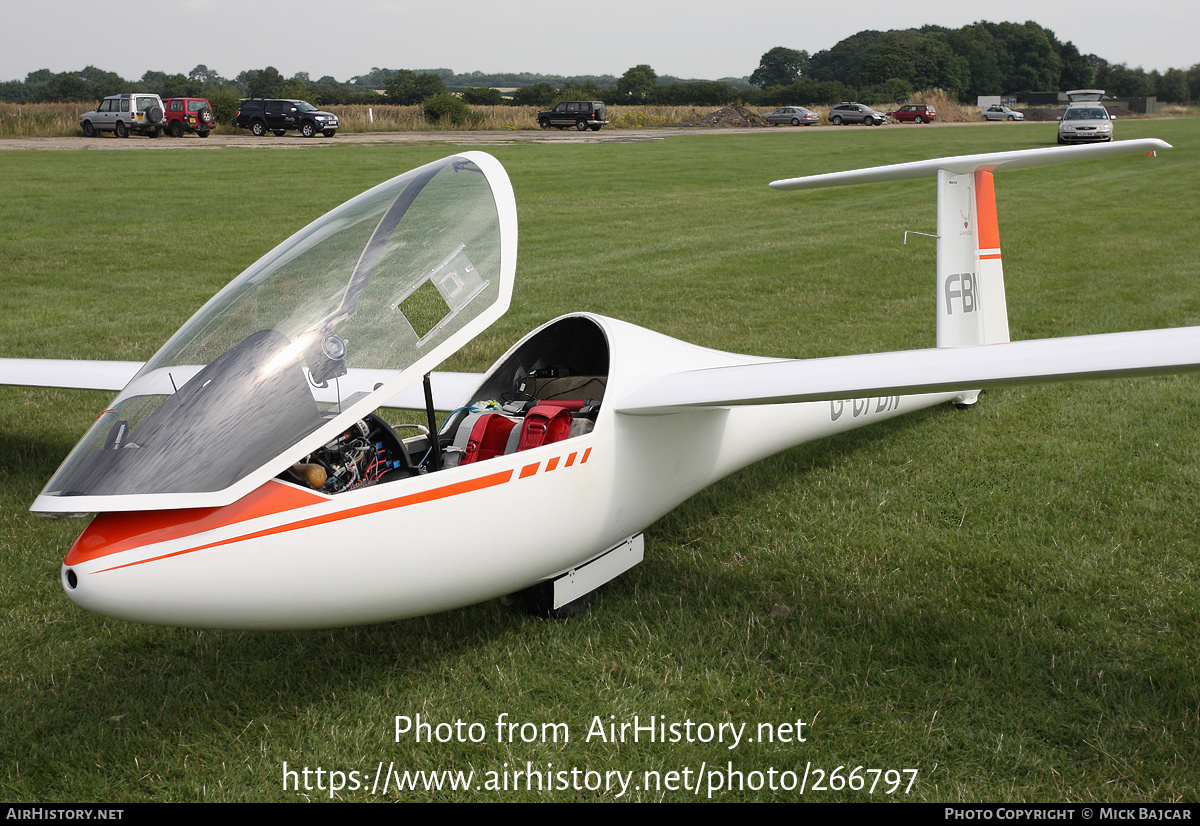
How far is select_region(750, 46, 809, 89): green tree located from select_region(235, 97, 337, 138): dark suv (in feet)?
470

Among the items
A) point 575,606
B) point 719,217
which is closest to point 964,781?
point 575,606

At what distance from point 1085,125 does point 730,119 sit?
28.0 meters

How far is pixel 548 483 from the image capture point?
11.4ft

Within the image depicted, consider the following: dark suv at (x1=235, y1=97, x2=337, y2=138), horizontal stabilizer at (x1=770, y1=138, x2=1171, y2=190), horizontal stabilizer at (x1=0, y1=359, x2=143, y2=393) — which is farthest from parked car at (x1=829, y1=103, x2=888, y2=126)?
horizontal stabilizer at (x1=0, y1=359, x2=143, y2=393)

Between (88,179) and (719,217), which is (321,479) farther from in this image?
(88,179)

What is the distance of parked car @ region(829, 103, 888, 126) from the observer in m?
58.6

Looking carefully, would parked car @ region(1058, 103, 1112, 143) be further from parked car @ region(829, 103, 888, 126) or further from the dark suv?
the dark suv

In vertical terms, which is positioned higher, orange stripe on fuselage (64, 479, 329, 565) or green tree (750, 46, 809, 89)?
green tree (750, 46, 809, 89)

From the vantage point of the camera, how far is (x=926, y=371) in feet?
11.0

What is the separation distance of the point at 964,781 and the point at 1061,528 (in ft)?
7.62

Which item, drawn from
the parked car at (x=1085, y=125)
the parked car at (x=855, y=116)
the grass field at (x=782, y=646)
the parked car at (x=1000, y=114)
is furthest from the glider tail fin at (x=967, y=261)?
the parked car at (x=1000, y=114)

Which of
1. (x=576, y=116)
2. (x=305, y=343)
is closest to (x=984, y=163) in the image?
(x=305, y=343)

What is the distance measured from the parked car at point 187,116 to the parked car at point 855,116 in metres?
40.6

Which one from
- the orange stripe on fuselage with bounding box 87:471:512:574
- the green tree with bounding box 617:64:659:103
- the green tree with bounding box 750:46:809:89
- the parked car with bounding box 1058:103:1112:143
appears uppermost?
the green tree with bounding box 750:46:809:89
